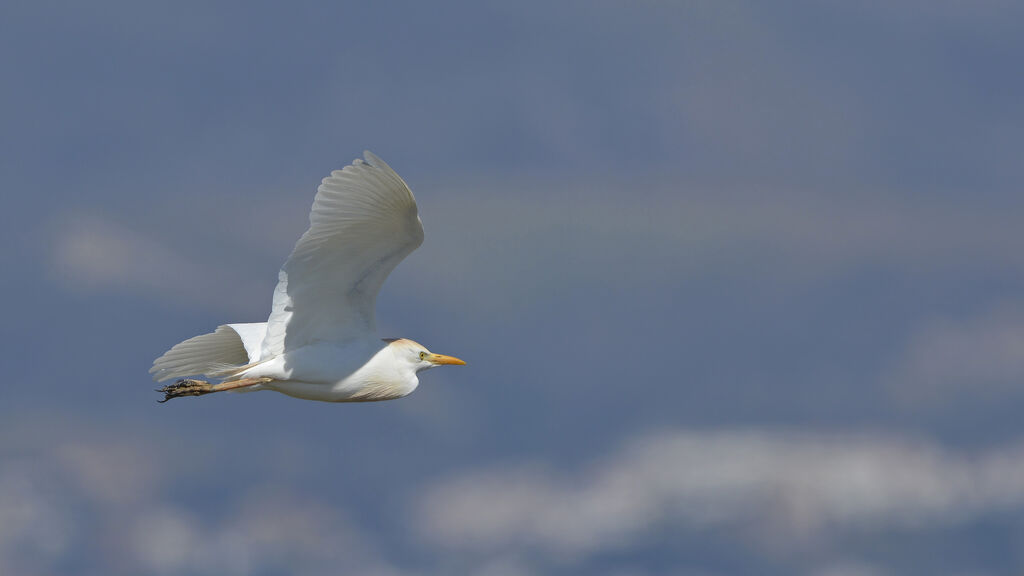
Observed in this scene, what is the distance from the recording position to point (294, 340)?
24875 millimetres

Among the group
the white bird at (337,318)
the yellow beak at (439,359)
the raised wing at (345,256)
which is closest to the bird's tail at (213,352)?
the white bird at (337,318)

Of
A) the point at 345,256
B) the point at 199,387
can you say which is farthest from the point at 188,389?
the point at 345,256

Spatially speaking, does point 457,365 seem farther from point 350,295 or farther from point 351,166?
point 351,166

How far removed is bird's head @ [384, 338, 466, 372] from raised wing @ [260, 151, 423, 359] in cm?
78

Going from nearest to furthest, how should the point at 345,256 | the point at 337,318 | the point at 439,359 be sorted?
1. the point at 345,256
2. the point at 337,318
3. the point at 439,359

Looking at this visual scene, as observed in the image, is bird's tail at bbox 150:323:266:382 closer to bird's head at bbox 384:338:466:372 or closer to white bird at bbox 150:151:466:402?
white bird at bbox 150:151:466:402

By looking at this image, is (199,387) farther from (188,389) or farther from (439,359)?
(439,359)

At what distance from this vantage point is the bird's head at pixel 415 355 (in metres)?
25.9

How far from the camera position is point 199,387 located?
→ 24.3m

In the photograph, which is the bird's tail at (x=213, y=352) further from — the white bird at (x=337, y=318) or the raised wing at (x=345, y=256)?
the raised wing at (x=345, y=256)

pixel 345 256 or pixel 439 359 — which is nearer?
pixel 345 256

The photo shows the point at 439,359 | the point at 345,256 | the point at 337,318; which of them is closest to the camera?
the point at 345,256

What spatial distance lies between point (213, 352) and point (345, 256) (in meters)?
4.92

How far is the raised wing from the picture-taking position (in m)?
22.6
